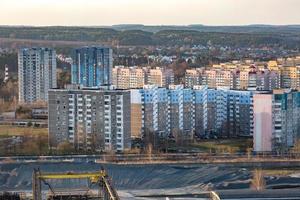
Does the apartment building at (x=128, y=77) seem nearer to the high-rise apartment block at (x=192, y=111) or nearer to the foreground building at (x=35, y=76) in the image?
the foreground building at (x=35, y=76)

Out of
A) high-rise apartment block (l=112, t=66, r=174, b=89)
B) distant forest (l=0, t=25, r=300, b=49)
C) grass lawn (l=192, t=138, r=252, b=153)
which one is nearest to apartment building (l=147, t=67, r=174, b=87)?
high-rise apartment block (l=112, t=66, r=174, b=89)

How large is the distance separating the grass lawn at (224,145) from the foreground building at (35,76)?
194 inches

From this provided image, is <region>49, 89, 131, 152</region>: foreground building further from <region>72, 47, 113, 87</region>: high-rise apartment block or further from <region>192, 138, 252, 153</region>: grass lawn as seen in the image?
<region>72, 47, 113, 87</region>: high-rise apartment block

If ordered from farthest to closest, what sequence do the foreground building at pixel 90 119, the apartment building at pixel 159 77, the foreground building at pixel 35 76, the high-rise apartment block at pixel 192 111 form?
the apartment building at pixel 159 77
the foreground building at pixel 35 76
the high-rise apartment block at pixel 192 111
the foreground building at pixel 90 119

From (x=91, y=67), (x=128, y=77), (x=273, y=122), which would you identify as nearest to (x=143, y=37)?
(x=128, y=77)

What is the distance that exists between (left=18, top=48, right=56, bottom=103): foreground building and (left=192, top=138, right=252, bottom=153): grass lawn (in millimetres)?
4928

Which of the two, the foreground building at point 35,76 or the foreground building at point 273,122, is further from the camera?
the foreground building at point 35,76

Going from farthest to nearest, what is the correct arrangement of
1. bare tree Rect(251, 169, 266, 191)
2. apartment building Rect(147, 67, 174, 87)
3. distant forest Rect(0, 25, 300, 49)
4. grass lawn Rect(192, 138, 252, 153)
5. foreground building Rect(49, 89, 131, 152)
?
distant forest Rect(0, 25, 300, 49) → apartment building Rect(147, 67, 174, 87) → grass lawn Rect(192, 138, 252, 153) → foreground building Rect(49, 89, 131, 152) → bare tree Rect(251, 169, 266, 191)

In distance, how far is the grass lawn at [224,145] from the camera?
1323 centimetres

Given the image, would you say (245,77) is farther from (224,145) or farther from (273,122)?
(273,122)

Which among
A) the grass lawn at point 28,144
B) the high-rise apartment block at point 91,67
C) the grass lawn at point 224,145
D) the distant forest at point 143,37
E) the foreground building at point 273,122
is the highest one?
the distant forest at point 143,37

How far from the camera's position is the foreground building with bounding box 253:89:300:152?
13281 millimetres

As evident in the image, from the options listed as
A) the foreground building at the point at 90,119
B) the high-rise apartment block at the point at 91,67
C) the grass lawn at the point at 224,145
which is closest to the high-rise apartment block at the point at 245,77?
the high-rise apartment block at the point at 91,67

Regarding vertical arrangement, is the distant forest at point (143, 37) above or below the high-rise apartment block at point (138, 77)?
above
